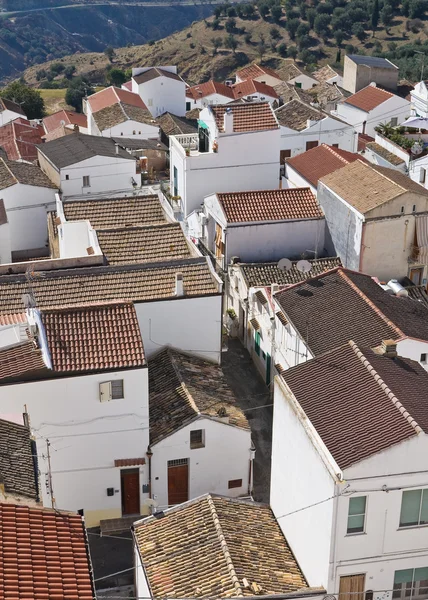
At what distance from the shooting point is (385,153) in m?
59.4

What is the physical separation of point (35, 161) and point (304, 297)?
31.5 metres

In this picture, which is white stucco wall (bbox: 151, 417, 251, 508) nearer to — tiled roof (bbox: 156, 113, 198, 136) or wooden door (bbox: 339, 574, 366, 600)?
wooden door (bbox: 339, 574, 366, 600)

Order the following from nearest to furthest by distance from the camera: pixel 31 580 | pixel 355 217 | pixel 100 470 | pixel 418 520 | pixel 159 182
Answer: pixel 31 580 < pixel 418 520 < pixel 100 470 < pixel 355 217 < pixel 159 182

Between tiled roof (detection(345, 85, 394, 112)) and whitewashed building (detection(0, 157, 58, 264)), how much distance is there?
32.6 m

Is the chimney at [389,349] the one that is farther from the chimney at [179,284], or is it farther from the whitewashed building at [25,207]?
the whitewashed building at [25,207]

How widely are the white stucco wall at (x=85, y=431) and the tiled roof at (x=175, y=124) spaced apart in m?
47.3

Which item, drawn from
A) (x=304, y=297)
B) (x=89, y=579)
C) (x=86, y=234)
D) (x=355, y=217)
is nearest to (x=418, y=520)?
(x=89, y=579)

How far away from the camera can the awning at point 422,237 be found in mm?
40969

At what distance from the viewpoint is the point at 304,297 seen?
35.7 meters

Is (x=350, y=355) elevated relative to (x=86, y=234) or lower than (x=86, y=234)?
elevated

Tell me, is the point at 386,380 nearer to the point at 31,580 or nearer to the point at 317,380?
the point at 317,380

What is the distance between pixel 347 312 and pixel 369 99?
45.3 metres

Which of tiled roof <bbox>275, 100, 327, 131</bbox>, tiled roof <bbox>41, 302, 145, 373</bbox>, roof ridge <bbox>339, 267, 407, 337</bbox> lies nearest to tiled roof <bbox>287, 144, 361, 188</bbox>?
tiled roof <bbox>275, 100, 327, 131</bbox>

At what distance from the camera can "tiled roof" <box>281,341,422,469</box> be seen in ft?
71.2
